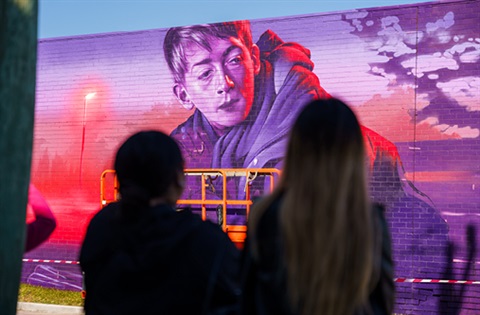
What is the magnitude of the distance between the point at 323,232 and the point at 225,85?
11.8 meters

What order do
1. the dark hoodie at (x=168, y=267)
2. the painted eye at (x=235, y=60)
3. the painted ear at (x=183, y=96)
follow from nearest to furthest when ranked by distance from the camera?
the dark hoodie at (x=168, y=267) → the painted eye at (x=235, y=60) → the painted ear at (x=183, y=96)

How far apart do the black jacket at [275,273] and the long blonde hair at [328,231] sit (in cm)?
5

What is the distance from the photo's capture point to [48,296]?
563 inches

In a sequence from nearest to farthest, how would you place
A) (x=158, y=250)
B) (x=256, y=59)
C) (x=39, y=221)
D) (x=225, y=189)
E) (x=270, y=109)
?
(x=158, y=250) < (x=39, y=221) < (x=225, y=189) < (x=270, y=109) < (x=256, y=59)

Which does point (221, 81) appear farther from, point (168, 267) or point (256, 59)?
point (168, 267)

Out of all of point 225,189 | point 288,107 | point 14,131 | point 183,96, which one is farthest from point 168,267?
point 183,96

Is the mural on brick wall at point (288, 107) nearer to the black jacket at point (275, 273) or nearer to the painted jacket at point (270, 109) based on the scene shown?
the painted jacket at point (270, 109)

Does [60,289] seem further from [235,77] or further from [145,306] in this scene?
[145,306]

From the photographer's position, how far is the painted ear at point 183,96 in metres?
14.3

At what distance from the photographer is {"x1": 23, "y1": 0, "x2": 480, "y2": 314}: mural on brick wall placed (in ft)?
39.9

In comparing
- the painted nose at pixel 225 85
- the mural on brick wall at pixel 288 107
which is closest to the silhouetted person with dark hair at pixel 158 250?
the mural on brick wall at pixel 288 107

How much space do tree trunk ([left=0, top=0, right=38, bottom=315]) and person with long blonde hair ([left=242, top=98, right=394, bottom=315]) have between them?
1592 millimetres

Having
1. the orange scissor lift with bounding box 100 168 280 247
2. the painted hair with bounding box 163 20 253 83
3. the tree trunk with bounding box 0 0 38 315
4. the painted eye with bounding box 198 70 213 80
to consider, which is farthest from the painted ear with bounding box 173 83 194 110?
the tree trunk with bounding box 0 0 38 315

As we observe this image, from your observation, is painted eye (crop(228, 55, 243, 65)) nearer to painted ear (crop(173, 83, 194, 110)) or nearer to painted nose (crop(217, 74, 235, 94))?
painted nose (crop(217, 74, 235, 94))
